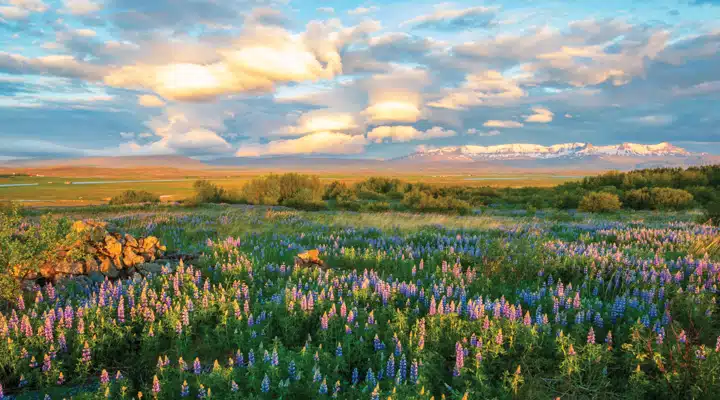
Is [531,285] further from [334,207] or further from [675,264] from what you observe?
[334,207]

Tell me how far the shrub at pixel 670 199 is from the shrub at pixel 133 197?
41499mm

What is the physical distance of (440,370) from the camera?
4164 mm

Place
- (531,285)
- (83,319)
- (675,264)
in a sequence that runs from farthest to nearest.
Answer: (675,264) < (531,285) < (83,319)

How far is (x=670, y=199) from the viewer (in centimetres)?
3244

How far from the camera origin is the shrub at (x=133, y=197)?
3838 centimetres

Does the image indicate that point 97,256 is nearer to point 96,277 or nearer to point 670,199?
point 96,277

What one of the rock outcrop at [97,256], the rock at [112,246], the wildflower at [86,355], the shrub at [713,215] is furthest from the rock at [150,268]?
the shrub at [713,215]

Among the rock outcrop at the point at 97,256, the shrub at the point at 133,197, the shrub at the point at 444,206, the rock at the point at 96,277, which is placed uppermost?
the rock outcrop at the point at 97,256

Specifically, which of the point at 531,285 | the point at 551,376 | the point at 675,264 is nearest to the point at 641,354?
the point at 551,376

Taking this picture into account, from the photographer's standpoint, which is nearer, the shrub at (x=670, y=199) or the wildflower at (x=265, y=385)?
the wildflower at (x=265, y=385)

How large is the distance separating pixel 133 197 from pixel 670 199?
4518 centimetres

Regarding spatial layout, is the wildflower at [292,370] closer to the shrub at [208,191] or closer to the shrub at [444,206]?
the shrub at [444,206]

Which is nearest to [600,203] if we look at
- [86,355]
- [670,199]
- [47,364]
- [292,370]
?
[670,199]

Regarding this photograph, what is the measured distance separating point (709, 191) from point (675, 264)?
1569 inches
